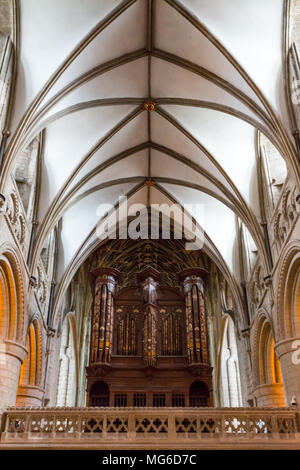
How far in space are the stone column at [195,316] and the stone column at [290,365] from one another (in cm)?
514

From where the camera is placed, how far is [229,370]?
2034 cm

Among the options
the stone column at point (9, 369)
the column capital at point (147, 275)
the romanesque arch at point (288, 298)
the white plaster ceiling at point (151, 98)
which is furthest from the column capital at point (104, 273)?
the romanesque arch at point (288, 298)

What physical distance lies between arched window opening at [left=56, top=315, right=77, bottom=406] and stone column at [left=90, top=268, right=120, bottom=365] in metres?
3.17

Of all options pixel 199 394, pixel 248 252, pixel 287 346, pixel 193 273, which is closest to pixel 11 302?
pixel 287 346

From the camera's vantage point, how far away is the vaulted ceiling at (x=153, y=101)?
462 inches

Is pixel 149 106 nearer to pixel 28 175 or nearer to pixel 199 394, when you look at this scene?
pixel 28 175

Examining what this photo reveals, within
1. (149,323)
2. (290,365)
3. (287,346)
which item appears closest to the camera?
(290,365)

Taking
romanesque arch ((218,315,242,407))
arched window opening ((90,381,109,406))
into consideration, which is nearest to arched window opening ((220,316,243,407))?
romanesque arch ((218,315,242,407))

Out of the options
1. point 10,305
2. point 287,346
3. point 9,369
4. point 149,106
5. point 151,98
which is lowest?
point 9,369

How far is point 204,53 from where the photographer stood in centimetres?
1285

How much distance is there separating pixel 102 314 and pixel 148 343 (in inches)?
88.3

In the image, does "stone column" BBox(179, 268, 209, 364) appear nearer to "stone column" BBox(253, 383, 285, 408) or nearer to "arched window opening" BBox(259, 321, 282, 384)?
"arched window opening" BBox(259, 321, 282, 384)

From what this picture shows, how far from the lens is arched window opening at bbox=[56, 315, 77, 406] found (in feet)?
68.8
